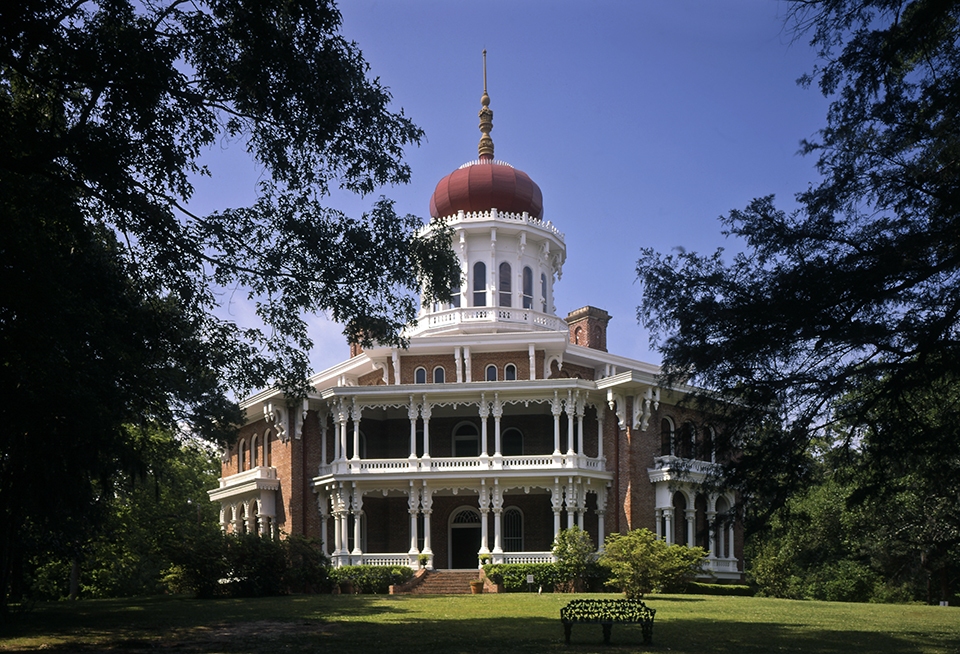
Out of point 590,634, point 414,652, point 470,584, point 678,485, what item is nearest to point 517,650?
point 414,652

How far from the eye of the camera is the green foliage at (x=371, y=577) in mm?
38062

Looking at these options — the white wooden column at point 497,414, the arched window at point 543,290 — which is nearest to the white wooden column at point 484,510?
the white wooden column at point 497,414

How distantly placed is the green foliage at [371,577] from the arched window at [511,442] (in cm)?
762

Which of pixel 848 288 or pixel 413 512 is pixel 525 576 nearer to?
pixel 413 512

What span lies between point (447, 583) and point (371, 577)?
290 centimetres

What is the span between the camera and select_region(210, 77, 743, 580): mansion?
133 ft

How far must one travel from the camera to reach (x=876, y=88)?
44.9 feet

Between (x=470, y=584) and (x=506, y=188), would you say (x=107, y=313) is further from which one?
(x=506, y=188)

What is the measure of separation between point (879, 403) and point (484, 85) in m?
39.4

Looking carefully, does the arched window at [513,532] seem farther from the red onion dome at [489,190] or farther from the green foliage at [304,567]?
the red onion dome at [489,190]

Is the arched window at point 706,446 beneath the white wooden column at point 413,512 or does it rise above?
above

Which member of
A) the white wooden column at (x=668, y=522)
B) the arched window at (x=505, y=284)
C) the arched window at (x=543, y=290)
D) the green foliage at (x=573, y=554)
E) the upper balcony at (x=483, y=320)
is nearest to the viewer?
the green foliage at (x=573, y=554)

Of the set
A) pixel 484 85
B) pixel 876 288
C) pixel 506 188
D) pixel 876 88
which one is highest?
pixel 484 85

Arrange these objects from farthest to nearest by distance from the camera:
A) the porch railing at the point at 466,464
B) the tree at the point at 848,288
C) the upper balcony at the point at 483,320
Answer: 1. the upper balcony at the point at 483,320
2. the porch railing at the point at 466,464
3. the tree at the point at 848,288
